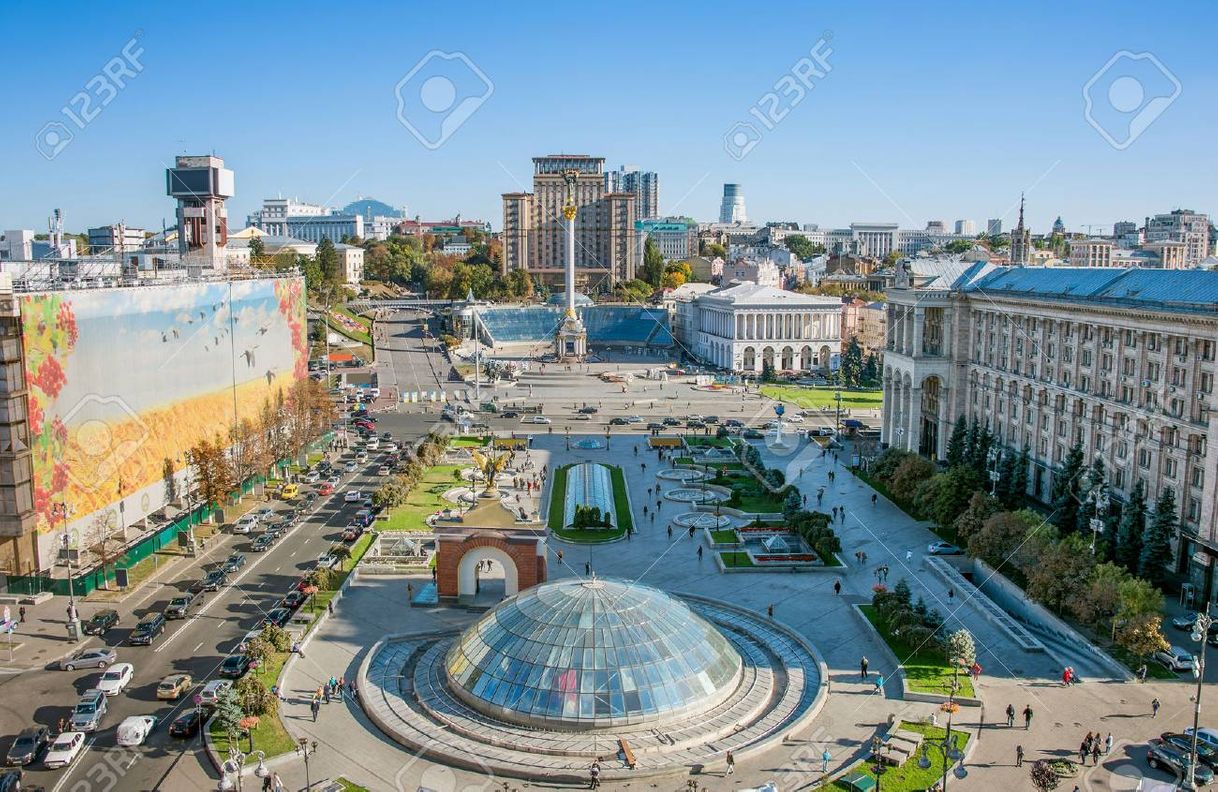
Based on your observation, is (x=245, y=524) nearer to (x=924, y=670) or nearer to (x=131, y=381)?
(x=131, y=381)

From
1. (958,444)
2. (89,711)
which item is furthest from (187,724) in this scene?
(958,444)

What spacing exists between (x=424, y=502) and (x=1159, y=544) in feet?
111

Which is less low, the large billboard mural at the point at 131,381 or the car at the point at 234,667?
the large billboard mural at the point at 131,381

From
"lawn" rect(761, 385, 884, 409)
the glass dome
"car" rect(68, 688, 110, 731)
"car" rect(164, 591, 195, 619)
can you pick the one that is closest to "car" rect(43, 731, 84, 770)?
"car" rect(68, 688, 110, 731)

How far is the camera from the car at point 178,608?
3528cm

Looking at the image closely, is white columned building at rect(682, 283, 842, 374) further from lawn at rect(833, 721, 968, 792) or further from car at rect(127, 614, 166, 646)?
lawn at rect(833, 721, 968, 792)

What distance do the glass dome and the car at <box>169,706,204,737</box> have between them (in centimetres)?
683

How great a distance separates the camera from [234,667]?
30500 millimetres

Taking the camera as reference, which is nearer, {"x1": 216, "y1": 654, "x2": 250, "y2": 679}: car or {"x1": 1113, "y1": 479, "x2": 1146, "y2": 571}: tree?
{"x1": 216, "y1": 654, "x2": 250, "y2": 679}: car

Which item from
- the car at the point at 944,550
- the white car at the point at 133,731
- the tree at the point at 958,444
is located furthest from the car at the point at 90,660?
the tree at the point at 958,444

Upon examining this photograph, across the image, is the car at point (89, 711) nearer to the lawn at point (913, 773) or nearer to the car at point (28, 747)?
the car at point (28, 747)

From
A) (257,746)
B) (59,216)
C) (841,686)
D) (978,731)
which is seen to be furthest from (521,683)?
(59,216)

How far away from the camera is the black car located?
26.2 meters

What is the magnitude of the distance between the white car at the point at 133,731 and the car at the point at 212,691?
5.30 ft
